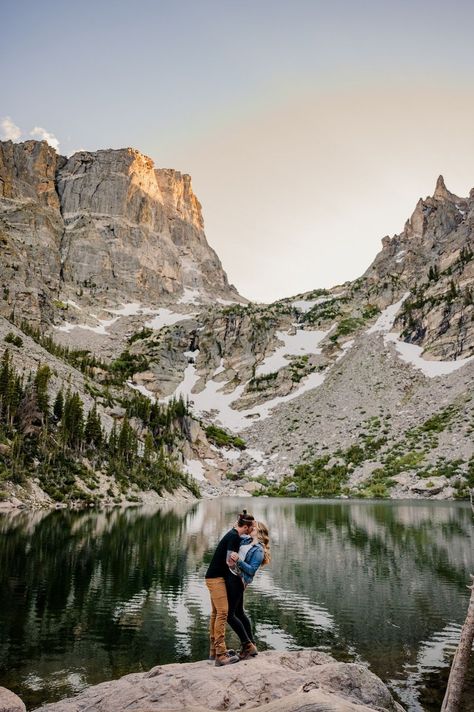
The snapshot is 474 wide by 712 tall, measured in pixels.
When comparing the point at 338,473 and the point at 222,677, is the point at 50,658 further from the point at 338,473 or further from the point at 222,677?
the point at 338,473

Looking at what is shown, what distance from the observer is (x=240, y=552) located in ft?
33.7

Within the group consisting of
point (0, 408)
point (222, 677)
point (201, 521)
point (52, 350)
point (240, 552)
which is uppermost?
point (52, 350)

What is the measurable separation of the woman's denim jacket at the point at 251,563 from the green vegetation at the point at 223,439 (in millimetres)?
131880

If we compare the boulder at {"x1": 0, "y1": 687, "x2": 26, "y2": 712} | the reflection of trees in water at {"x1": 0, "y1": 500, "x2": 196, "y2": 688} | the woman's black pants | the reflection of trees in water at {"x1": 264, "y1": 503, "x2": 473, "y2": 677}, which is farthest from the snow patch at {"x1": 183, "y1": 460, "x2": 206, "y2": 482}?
the boulder at {"x1": 0, "y1": 687, "x2": 26, "y2": 712}

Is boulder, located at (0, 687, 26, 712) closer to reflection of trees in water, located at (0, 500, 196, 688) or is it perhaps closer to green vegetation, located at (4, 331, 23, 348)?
reflection of trees in water, located at (0, 500, 196, 688)

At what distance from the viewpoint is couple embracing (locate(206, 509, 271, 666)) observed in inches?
397

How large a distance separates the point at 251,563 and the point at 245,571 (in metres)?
0.19

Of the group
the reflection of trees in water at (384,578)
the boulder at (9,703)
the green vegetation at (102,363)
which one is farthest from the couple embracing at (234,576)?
the green vegetation at (102,363)

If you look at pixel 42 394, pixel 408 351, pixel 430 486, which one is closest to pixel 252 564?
pixel 42 394

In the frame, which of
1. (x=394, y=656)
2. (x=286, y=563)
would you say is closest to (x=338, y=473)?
(x=286, y=563)

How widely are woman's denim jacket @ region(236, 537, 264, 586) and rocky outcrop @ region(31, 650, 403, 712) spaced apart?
1507 millimetres

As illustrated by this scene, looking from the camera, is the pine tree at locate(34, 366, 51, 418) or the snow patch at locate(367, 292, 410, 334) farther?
the snow patch at locate(367, 292, 410, 334)

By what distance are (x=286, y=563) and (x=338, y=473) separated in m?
87.4

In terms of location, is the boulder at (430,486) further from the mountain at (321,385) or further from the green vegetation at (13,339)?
the green vegetation at (13,339)
